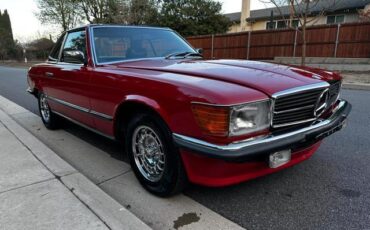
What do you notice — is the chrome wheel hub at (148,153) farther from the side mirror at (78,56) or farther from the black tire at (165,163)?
the side mirror at (78,56)

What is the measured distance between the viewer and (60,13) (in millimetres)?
37750

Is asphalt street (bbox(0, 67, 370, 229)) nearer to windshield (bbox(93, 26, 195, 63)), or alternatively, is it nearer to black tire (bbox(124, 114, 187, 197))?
black tire (bbox(124, 114, 187, 197))

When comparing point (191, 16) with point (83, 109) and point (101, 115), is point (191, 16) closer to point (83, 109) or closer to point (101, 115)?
point (83, 109)

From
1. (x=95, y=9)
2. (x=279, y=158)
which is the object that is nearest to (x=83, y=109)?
(x=279, y=158)

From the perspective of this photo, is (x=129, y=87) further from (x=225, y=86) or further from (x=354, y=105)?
(x=354, y=105)

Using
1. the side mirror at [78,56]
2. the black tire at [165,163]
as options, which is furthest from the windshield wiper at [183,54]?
the black tire at [165,163]

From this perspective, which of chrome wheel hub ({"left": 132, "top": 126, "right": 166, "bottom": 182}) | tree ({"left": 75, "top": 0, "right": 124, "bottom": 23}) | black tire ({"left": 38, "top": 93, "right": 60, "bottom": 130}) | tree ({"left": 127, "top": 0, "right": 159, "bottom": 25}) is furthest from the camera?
tree ({"left": 75, "top": 0, "right": 124, "bottom": 23})

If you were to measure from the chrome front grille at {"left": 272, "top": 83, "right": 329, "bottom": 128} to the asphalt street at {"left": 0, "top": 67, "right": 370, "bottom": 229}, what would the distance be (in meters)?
0.72

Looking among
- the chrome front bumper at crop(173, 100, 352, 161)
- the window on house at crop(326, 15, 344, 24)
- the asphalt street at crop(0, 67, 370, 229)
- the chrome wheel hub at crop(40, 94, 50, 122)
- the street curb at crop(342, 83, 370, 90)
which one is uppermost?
the window on house at crop(326, 15, 344, 24)

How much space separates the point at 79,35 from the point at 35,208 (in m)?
2.41

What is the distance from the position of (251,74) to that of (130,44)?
1.78 m

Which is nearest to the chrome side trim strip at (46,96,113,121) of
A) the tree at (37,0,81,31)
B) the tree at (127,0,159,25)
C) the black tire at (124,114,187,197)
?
the black tire at (124,114,187,197)

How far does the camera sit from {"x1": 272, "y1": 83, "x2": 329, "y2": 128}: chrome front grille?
230cm

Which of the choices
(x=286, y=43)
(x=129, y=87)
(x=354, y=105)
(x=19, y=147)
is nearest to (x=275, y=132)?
(x=129, y=87)
